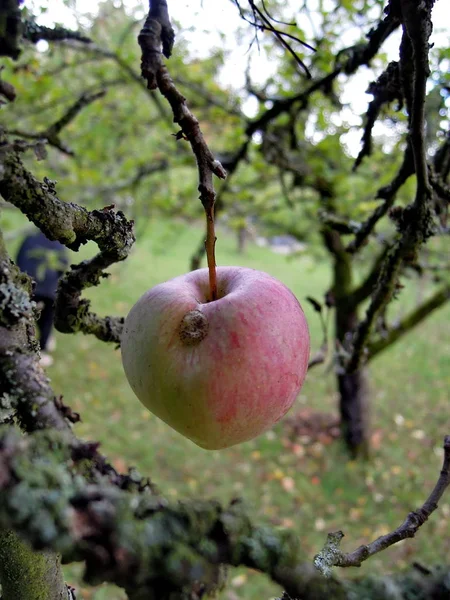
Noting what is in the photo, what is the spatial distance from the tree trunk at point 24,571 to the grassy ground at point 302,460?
2140mm

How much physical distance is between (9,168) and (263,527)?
476mm

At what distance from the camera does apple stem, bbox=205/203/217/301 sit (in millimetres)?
744

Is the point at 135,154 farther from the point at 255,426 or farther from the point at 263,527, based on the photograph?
the point at 263,527

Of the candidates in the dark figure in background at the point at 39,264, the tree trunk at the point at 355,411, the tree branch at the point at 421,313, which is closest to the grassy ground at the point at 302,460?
the tree trunk at the point at 355,411

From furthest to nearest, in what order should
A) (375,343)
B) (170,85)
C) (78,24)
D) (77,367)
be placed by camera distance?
1. (77,367)
2. (375,343)
3. (78,24)
4. (170,85)

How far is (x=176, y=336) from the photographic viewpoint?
783 millimetres

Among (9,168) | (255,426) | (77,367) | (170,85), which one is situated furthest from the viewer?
(77,367)

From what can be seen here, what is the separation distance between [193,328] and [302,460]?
13.4 ft

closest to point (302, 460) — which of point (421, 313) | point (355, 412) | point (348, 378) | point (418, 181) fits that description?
point (355, 412)

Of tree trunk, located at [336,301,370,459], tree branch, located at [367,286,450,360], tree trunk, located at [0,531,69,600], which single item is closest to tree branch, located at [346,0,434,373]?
tree trunk, located at [0,531,69,600]

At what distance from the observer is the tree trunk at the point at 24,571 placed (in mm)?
753

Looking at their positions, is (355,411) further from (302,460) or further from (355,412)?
(302,460)

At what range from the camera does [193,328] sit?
0.77 meters

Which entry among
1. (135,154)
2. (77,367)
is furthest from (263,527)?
(77,367)
